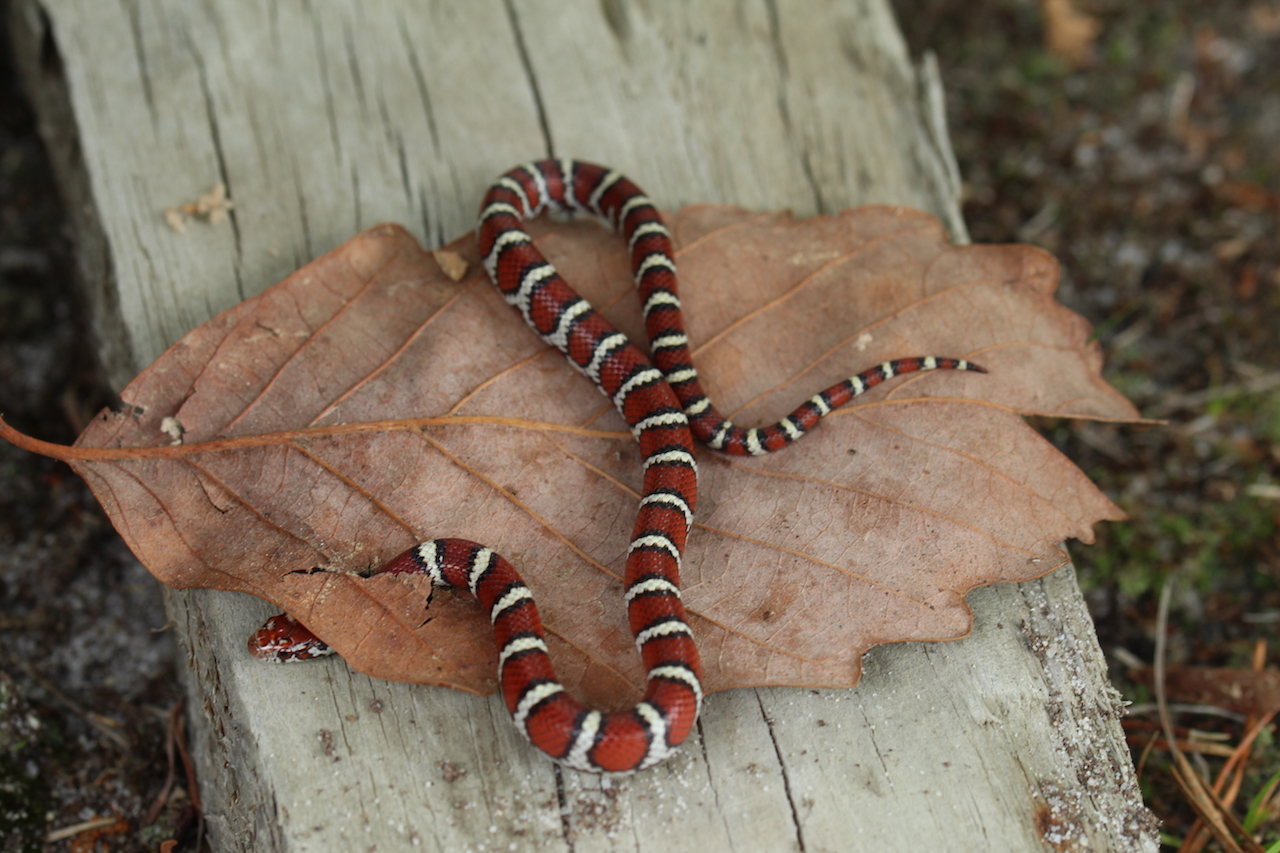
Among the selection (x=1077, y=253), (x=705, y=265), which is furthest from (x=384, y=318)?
(x=1077, y=253)

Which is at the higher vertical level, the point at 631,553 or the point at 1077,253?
the point at 631,553

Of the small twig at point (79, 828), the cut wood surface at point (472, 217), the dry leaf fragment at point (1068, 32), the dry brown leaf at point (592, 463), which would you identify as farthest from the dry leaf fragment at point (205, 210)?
the dry leaf fragment at point (1068, 32)

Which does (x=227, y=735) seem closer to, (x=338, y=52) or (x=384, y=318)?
(x=384, y=318)

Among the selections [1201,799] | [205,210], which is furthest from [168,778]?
[1201,799]

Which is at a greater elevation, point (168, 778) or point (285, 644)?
point (285, 644)

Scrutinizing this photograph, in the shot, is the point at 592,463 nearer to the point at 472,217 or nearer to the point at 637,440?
the point at 637,440

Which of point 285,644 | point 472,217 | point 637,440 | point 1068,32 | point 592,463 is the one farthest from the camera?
point 1068,32
